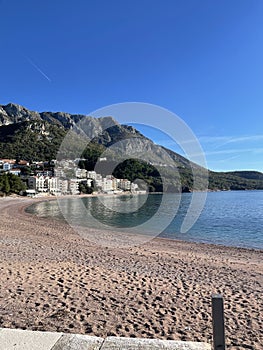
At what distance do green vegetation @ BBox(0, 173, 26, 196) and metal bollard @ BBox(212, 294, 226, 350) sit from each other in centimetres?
6015

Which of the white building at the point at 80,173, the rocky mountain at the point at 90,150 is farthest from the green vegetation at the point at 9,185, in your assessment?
the white building at the point at 80,173

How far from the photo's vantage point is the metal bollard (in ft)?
7.47

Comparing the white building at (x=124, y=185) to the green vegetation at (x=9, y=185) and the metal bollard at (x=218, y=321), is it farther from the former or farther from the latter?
the metal bollard at (x=218, y=321)

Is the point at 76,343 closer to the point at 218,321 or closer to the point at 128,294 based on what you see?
the point at 218,321

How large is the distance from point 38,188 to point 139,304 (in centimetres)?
7781

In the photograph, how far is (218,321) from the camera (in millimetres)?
2324

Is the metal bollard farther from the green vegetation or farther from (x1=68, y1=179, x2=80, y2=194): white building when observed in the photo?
(x1=68, y1=179, x2=80, y2=194): white building

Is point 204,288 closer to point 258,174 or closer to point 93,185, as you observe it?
point 93,185

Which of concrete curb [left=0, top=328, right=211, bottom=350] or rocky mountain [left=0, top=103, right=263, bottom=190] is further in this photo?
rocky mountain [left=0, top=103, right=263, bottom=190]

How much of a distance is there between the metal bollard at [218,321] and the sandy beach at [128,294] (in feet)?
4.65

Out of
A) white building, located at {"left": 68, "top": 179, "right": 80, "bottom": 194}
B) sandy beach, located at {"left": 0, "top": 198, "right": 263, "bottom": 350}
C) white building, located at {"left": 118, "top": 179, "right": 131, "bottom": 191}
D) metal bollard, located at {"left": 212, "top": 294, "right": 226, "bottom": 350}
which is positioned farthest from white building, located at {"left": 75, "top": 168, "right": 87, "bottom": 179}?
metal bollard, located at {"left": 212, "top": 294, "right": 226, "bottom": 350}

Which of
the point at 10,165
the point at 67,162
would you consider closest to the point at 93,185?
the point at 67,162

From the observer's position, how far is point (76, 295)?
506 cm

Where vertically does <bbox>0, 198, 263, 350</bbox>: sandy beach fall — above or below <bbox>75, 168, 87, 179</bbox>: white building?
below
